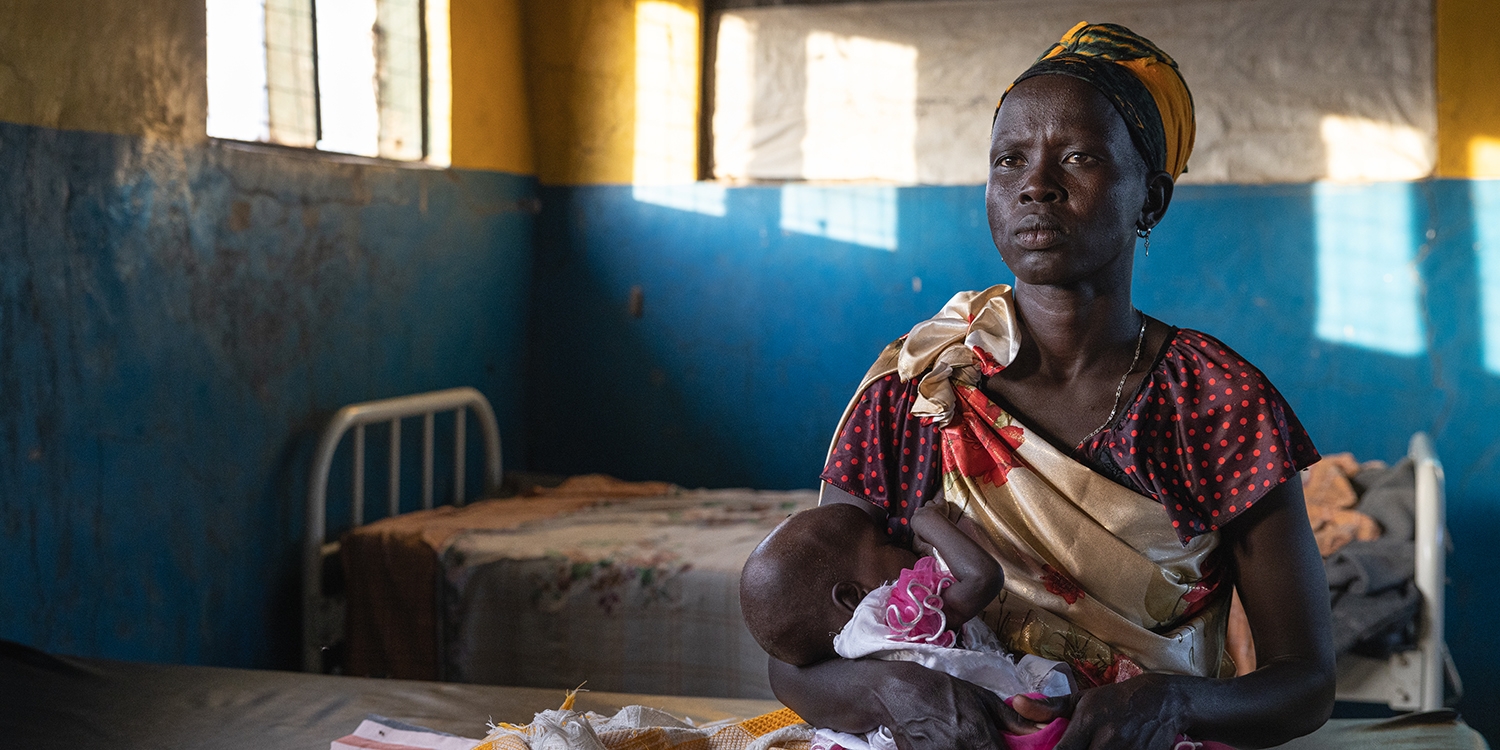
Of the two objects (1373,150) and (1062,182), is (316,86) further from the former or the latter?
(1373,150)

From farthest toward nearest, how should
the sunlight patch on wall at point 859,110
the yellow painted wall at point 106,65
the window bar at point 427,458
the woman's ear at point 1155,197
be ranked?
the sunlight patch on wall at point 859,110, the window bar at point 427,458, the yellow painted wall at point 106,65, the woman's ear at point 1155,197

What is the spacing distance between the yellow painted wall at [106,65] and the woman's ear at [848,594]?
6.34 ft

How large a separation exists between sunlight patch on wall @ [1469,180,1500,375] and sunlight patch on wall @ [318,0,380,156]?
339cm

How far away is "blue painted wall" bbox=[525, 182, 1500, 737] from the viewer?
3748mm

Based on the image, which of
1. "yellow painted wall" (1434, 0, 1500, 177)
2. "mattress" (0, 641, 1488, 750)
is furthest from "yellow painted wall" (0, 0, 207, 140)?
"yellow painted wall" (1434, 0, 1500, 177)

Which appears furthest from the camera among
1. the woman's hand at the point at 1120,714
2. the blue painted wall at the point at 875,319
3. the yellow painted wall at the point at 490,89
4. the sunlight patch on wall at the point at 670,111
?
the sunlight patch on wall at the point at 670,111

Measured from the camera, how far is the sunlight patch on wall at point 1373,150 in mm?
3760

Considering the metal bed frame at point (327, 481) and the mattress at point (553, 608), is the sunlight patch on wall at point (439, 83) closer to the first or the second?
the metal bed frame at point (327, 481)

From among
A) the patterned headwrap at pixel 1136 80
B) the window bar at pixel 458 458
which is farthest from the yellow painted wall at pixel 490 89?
the patterned headwrap at pixel 1136 80

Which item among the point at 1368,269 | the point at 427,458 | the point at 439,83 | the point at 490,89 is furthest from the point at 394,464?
the point at 1368,269

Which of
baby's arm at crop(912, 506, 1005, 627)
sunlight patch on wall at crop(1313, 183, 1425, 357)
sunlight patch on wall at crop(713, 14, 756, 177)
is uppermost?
sunlight patch on wall at crop(713, 14, 756, 177)

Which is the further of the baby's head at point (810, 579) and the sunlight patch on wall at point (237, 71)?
the sunlight patch on wall at point (237, 71)

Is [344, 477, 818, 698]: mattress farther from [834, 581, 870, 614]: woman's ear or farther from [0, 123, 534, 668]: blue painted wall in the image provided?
[834, 581, 870, 614]: woman's ear

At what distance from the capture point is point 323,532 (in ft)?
10.4
